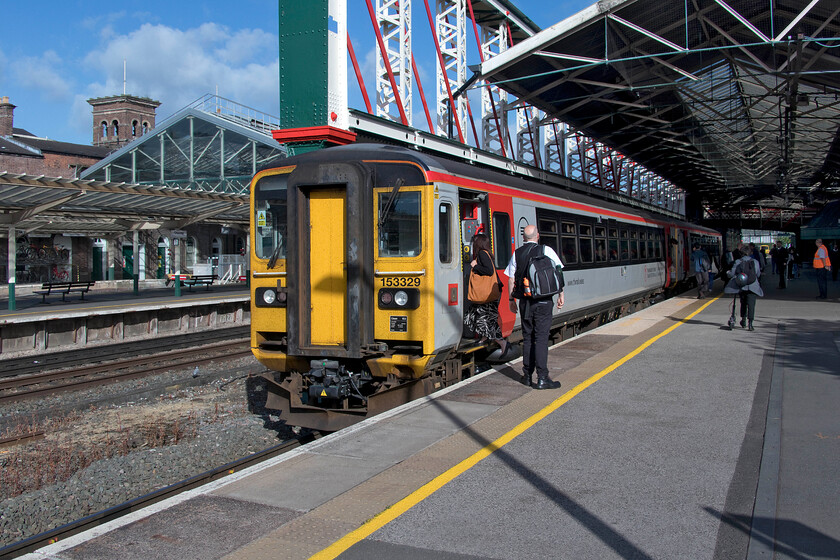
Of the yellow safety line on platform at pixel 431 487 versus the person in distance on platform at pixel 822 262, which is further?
the person in distance on platform at pixel 822 262

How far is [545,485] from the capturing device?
4.63 meters

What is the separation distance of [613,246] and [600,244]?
1251mm

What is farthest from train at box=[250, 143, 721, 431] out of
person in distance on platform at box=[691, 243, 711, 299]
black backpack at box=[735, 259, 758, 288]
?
person in distance on platform at box=[691, 243, 711, 299]

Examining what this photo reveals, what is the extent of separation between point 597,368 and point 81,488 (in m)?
5.95

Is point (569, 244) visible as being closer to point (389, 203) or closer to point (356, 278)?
point (389, 203)

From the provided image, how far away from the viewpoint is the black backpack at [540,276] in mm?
7480

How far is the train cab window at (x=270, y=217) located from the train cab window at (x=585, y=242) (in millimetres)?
6625

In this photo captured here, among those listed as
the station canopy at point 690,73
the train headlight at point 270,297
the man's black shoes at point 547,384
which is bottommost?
the man's black shoes at point 547,384

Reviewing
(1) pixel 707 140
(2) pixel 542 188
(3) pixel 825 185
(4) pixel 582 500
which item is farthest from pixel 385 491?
(3) pixel 825 185

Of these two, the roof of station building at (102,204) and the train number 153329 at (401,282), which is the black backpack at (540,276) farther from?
the roof of station building at (102,204)

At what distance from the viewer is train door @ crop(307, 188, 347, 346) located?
751 cm

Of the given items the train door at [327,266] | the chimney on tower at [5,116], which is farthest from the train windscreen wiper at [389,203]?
the chimney on tower at [5,116]

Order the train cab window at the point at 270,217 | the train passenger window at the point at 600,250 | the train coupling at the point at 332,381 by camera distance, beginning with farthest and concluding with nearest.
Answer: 1. the train passenger window at the point at 600,250
2. the train cab window at the point at 270,217
3. the train coupling at the point at 332,381

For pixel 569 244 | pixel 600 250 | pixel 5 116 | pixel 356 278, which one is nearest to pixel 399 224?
pixel 356 278
